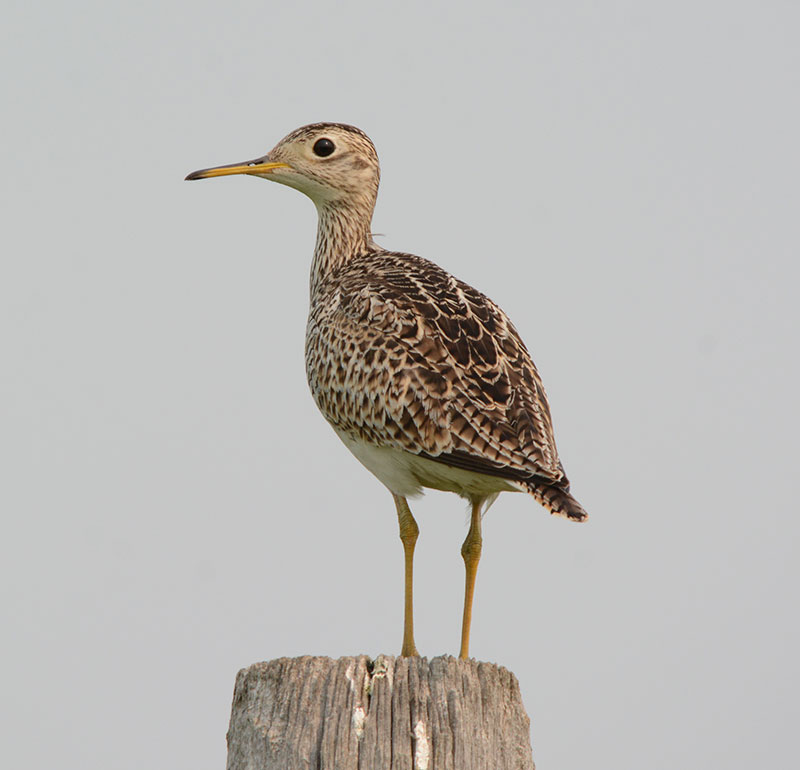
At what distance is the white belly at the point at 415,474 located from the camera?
355 inches

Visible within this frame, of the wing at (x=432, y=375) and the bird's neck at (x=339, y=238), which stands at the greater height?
the bird's neck at (x=339, y=238)

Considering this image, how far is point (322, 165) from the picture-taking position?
12141 mm

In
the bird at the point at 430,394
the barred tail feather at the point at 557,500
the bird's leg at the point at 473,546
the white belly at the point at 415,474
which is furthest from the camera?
the bird's leg at the point at 473,546

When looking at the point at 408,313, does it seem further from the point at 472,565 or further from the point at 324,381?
the point at 472,565

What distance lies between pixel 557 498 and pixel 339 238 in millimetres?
4917

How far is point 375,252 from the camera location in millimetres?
12148

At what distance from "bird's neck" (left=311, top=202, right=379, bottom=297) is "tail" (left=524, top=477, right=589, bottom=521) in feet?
14.5

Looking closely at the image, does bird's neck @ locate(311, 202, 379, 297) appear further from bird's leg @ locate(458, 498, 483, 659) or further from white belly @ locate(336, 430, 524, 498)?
bird's leg @ locate(458, 498, 483, 659)

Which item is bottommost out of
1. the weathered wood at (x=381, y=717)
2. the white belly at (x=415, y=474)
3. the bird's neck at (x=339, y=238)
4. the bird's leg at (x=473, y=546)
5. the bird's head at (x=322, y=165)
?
the weathered wood at (x=381, y=717)

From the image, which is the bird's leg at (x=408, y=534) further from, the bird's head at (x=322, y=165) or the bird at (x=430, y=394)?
the bird's head at (x=322, y=165)

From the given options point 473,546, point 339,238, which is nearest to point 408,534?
point 473,546

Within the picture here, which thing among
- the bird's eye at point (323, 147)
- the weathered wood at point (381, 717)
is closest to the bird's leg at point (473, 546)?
the weathered wood at point (381, 717)

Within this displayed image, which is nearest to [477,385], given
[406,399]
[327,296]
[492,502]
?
[406,399]

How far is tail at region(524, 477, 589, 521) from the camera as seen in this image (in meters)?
7.96
